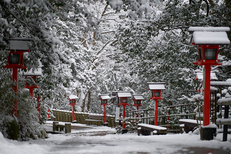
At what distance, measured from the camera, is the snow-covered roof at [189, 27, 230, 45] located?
6574 millimetres

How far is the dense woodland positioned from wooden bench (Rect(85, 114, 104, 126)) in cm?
234

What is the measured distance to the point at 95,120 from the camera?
2197 cm

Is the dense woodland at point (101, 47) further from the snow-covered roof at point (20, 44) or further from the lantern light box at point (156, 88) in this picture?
the lantern light box at point (156, 88)

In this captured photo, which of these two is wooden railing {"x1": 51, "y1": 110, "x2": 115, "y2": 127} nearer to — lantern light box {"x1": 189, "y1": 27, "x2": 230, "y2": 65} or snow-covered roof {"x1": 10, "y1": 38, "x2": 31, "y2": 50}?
snow-covered roof {"x1": 10, "y1": 38, "x2": 31, "y2": 50}

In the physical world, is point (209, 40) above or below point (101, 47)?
below

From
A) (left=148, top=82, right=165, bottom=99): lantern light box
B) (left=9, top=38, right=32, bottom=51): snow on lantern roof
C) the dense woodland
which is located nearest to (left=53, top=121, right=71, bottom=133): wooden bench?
the dense woodland

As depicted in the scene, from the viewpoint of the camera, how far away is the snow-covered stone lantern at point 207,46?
21.4 ft

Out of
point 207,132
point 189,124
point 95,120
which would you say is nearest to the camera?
point 207,132

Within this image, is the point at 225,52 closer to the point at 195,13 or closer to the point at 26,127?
the point at 195,13

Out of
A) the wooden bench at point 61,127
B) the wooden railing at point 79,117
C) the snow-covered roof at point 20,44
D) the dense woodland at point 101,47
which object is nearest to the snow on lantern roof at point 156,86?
the dense woodland at point 101,47

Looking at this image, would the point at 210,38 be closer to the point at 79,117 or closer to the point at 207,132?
the point at 207,132

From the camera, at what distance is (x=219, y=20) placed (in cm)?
1206

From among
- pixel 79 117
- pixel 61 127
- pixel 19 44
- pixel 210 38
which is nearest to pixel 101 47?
pixel 79 117

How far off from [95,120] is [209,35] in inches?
640
